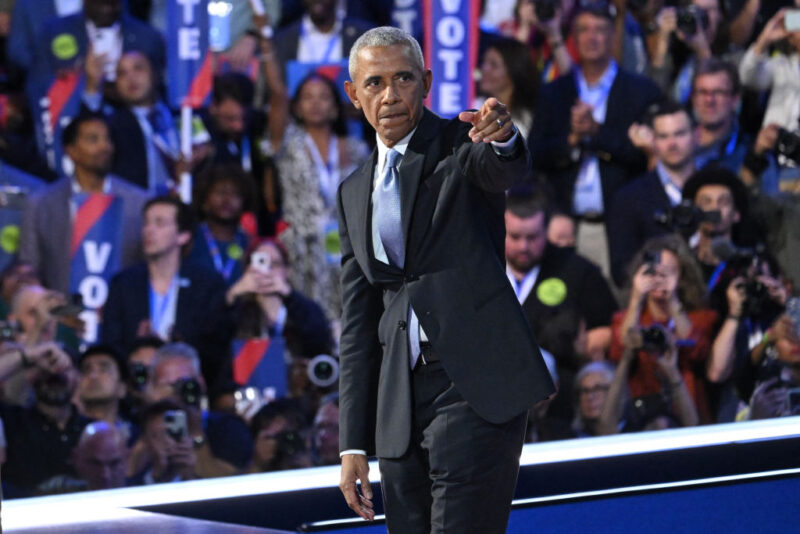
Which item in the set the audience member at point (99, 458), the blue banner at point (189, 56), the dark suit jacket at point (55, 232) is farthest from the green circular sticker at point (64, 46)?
the audience member at point (99, 458)

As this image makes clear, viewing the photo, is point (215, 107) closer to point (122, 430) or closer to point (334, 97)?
point (334, 97)

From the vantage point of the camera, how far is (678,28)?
145 inches

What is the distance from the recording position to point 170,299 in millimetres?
3430

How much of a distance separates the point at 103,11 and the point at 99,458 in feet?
4.52

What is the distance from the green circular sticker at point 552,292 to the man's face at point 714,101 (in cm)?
71

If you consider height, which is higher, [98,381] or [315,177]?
[315,177]

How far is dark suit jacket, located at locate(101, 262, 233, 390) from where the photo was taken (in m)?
3.38

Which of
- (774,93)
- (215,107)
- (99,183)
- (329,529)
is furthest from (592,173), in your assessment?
(329,529)

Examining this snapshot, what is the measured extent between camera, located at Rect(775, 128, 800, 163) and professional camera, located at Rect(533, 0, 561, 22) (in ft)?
2.63

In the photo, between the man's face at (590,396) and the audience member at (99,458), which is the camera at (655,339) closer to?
the man's face at (590,396)

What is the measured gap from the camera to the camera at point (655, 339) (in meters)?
3.37

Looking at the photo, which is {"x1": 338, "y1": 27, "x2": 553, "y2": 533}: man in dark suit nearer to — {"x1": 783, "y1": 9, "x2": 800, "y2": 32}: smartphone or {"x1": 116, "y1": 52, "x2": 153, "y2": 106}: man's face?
{"x1": 116, "y1": 52, "x2": 153, "y2": 106}: man's face

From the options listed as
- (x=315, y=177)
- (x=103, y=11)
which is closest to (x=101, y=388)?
(x=315, y=177)

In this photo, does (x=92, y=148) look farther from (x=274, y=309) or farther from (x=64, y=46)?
(x=274, y=309)
